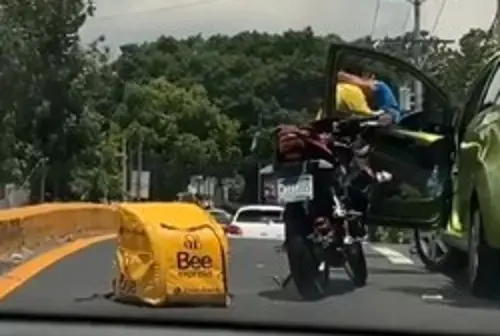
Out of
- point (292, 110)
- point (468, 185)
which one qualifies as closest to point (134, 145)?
point (292, 110)

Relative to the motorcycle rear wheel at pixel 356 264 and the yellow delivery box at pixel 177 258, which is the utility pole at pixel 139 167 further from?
the motorcycle rear wheel at pixel 356 264

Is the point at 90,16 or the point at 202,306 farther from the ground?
the point at 90,16

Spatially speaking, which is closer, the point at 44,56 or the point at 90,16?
the point at 90,16

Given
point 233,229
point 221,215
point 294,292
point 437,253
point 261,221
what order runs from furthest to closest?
point 437,253 → point 233,229 → point 261,221 → point 221,215 → point 294,292

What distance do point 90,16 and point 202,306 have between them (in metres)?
1.76

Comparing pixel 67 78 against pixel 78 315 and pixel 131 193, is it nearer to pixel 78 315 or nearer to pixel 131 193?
pixel 131 193

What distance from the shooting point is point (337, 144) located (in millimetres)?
8555

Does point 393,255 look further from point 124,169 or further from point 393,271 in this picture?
point 124,169

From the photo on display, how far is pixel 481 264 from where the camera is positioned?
8727 millimetres

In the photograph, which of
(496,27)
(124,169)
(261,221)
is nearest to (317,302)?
(261,221)

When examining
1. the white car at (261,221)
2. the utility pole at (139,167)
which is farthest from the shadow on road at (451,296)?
the utility pole at (139,167)

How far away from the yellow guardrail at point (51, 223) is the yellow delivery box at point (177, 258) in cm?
62

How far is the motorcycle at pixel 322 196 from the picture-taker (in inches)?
332

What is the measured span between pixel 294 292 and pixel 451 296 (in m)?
0.95
